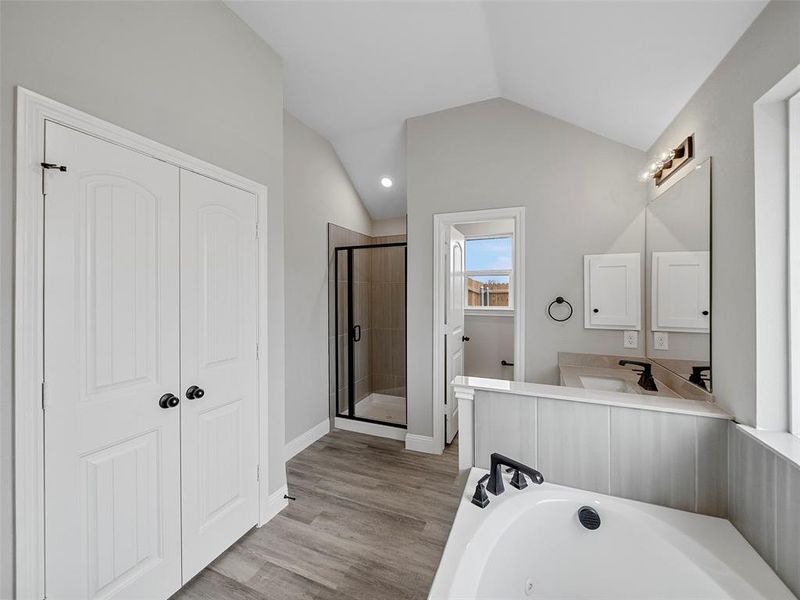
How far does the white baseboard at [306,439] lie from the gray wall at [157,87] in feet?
2.19

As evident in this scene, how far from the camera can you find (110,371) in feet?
4.39

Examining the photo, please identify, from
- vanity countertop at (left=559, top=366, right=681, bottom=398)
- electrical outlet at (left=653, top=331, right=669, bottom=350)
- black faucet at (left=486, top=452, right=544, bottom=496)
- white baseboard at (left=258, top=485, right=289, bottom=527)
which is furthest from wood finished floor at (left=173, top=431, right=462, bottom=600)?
electrical outlet at (left=653, top=331, right=669, bottom=350)

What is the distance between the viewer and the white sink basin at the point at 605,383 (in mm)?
2178

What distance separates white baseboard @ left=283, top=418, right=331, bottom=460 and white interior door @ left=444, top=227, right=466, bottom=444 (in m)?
1.20

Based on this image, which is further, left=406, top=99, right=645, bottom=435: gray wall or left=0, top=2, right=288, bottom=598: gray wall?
left=406, top=99, right=645, bottom=435: gray wall

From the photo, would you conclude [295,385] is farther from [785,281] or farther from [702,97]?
[702,97]

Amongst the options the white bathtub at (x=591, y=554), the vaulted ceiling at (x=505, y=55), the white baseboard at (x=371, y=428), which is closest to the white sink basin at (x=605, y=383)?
the white bathtub at (x=591, y=554)

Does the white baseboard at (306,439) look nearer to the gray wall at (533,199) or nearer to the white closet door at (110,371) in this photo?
the gray wall at (533,199)

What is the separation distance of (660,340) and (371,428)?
2.48 m

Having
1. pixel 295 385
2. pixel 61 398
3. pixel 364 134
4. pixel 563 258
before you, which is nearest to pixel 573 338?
pixel 563 258

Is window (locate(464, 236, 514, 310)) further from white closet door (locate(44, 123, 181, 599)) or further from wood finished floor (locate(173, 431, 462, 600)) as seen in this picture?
white closet door (locate(44, 123, 181, 599))

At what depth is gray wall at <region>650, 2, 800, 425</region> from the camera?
1.10m

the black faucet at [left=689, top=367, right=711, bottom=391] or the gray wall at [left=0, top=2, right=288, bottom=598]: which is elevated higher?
the gray wall at [left=0, top=2, right=288, bottom=598]

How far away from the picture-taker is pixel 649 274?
2.32 meters
